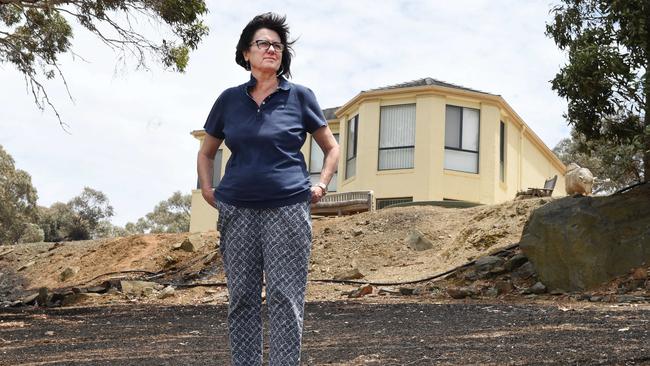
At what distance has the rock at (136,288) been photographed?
16.3 meters

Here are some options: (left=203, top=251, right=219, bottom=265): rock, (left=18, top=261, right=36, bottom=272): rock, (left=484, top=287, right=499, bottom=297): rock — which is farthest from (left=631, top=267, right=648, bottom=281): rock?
(left=18, top=261, right=36, bottom=272): rock

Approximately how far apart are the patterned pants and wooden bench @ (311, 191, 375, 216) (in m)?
19.9

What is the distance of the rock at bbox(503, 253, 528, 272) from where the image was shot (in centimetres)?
1398

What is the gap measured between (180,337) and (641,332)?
4.53 meters

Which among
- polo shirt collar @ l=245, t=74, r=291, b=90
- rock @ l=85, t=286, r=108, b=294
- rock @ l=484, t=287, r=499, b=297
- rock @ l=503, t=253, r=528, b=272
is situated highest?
polo shirt collar @ l=245, t=74, r=291, b=90

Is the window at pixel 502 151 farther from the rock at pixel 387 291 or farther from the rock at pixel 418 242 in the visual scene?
the rock at pixel 387 291

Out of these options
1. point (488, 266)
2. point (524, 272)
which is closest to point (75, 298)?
point (488, 266)

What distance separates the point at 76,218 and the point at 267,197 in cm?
5672

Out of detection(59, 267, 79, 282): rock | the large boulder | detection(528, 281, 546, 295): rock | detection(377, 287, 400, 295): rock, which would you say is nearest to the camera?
the large boulder

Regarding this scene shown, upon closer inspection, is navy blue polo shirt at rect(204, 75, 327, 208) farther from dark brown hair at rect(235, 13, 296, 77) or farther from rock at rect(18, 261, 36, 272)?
rock at rect(18, 261, 36, 272)

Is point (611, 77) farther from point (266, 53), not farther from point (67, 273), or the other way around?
point (67, 273)

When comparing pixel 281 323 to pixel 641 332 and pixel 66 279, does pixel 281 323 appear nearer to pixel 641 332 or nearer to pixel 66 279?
pixel 641 332

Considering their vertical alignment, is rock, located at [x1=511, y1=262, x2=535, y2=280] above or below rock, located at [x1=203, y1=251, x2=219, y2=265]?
below

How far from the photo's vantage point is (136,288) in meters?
16.7
